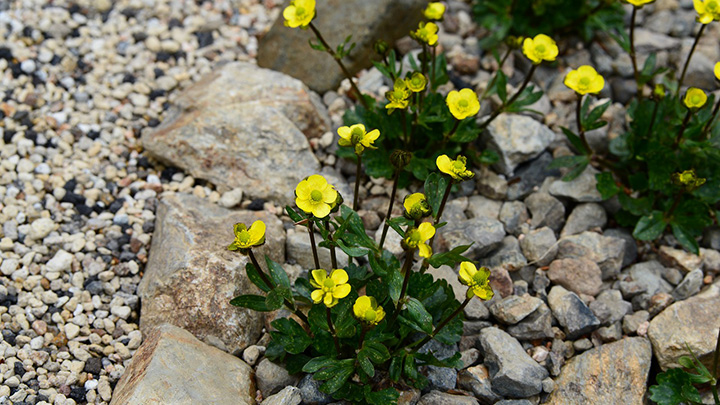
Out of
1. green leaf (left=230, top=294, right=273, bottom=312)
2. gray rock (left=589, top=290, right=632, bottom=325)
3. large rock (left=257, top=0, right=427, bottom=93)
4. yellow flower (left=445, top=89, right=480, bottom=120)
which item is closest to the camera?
green leaf (left=230, top=294, right=273, bottom=312)

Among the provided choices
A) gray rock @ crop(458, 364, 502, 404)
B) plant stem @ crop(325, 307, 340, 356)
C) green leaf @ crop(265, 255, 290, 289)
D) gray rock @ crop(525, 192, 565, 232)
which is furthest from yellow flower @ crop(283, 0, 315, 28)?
gray rock @ crop(458, 364, 502, 404)

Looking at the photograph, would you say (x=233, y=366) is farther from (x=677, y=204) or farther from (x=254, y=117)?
(x=677, y=204)

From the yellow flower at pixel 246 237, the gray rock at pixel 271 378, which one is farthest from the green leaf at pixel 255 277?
the gray rock at pixel 271 378

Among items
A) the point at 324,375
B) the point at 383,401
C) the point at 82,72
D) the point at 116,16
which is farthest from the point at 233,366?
the point at 116,16

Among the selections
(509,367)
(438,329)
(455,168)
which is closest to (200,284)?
(438,329)

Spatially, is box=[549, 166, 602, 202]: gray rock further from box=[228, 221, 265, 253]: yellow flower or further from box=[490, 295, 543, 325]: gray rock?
box=[228, 221, 265, 253]: yellow flower

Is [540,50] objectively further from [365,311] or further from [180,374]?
[180,374]
